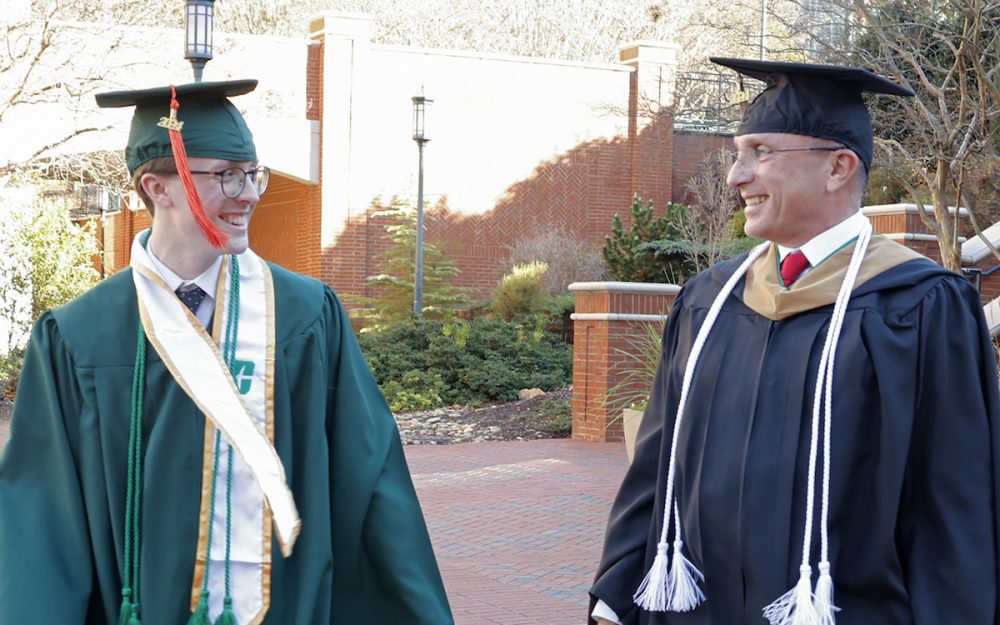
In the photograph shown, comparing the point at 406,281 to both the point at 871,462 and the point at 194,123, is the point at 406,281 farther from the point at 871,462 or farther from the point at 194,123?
the point at 871,462

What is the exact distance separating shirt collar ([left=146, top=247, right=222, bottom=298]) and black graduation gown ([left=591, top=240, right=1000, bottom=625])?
1.24 m

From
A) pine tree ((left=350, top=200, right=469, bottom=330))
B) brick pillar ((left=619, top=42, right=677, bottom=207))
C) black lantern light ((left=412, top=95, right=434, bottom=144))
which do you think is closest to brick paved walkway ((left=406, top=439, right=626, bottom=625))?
black lantern light ((left=412, top=95, right=434, bottom=144))

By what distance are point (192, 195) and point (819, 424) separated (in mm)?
1520

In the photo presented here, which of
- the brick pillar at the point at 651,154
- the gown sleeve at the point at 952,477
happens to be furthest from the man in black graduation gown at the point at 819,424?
the brick pillar at the point at 651,154

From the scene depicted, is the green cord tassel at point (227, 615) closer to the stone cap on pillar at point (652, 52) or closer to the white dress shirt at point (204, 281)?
the white dress shirt at point (204, 281)

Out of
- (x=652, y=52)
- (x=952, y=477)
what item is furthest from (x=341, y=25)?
(x=952, y=477)

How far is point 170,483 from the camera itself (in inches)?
122

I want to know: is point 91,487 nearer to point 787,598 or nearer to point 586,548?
point 787,598

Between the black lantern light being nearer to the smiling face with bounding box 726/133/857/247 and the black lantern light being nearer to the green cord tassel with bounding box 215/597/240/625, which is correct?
the smiling face with bounding box 726/133/857/247

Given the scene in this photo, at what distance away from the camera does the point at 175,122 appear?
320cm

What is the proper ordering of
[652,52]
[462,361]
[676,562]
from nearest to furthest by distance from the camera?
[676,562] → [462,361] → [652,52]

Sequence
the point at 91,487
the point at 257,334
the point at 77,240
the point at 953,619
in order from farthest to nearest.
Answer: the point at 77,240
the point at 257,334
the point at 91,487
the point at 953,619

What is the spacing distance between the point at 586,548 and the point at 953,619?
598 cm

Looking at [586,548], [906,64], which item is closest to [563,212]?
[906,64]
